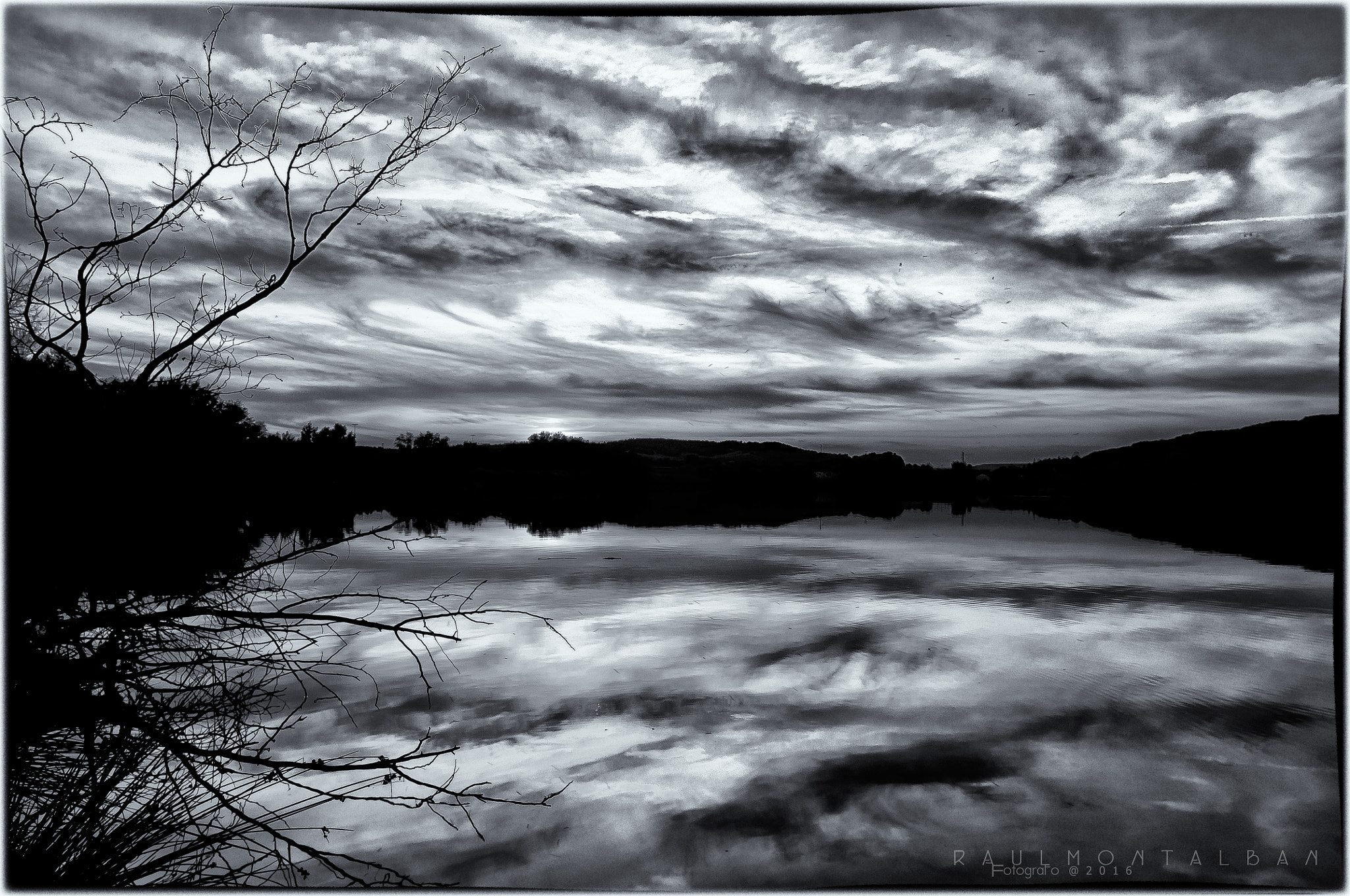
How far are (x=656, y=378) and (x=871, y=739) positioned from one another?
4.20 metres

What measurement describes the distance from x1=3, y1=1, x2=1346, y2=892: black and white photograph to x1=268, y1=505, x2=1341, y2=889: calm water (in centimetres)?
2

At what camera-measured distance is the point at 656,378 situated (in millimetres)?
6848

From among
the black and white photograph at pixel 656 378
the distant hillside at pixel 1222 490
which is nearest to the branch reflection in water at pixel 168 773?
the black and white photograph at pixel 656 378

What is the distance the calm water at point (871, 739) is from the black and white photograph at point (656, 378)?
0.8 inches

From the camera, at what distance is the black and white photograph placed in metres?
2.35

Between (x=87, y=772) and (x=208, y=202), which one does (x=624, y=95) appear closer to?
(x=208, y=202)

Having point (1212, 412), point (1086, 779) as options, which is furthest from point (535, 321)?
point (1212, 412)

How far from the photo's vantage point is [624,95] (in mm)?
3688

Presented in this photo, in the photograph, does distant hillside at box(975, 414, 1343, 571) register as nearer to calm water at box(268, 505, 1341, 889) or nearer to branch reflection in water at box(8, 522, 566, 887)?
calm water at box(268, 505, 1341, 889)

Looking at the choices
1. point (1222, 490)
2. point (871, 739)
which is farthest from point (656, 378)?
point (1222, 490)

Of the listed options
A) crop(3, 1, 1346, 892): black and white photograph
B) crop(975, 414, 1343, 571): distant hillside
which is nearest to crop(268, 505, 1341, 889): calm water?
crop(3, 1, 1346, 892): black and white photograph

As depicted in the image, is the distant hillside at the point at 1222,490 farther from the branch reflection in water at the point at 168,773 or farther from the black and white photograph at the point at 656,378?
the branch reflection in water at the point at 168,773

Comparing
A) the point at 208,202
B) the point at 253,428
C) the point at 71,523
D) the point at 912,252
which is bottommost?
the point at 71,523

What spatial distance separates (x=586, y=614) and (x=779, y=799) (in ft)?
10.6
